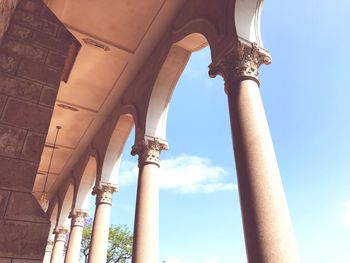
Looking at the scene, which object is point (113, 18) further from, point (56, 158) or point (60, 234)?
point (60, 234)

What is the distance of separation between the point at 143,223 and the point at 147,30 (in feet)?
14.0

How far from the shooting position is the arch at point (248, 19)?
4348 millimetres

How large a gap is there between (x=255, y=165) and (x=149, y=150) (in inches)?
145

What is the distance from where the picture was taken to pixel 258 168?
324cm

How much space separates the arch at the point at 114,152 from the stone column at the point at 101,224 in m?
0.31

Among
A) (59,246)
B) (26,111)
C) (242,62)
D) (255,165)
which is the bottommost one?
(255,165)

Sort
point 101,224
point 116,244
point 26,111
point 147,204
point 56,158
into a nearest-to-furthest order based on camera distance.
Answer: point 26,111
point 147,204
point 101,224
point 56,158
point 116,244

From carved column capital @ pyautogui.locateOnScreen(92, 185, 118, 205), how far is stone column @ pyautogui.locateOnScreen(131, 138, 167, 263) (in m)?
2.65

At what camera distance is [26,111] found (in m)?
2.59

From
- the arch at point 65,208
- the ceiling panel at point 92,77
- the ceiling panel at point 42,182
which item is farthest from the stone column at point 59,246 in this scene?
the ceiling panel at point 92,77

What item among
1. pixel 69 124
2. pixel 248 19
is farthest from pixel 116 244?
pixel 248 19

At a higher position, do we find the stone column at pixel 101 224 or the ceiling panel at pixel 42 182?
the ceiling panel at pixel 42 182

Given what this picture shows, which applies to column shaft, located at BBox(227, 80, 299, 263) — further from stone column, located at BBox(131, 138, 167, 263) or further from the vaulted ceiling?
the vaulted ceiling

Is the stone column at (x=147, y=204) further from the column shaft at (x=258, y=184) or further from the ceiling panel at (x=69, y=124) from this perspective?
the ceiling panel at (x=69, y=124)
